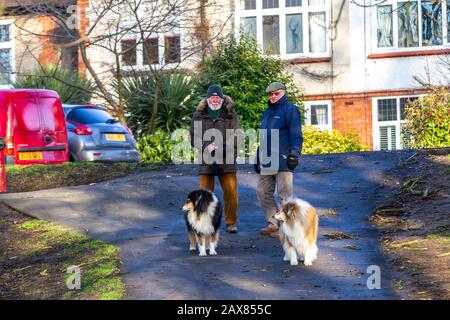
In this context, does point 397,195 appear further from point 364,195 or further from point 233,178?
point 233,178

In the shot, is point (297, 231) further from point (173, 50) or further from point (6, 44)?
point (6, 44)

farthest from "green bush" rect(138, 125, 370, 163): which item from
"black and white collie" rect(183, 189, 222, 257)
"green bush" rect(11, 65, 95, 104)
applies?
"black and white collie" rect(183, 189, 222, 257)

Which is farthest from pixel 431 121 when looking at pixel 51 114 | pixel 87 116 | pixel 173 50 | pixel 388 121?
pixel 51 114

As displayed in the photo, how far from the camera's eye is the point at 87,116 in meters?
24.5

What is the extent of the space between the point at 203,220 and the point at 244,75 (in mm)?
15629

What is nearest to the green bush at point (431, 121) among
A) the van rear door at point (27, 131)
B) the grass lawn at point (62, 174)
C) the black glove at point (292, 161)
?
the grass lawn at point (62, 174)

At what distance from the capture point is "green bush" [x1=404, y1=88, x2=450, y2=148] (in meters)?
24.2

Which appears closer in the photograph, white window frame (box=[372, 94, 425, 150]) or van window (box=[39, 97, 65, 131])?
van window (box=[39, 97, 65, 131])

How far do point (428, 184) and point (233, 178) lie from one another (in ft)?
13.4

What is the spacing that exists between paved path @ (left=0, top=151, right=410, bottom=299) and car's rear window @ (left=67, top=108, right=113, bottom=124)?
3.16m

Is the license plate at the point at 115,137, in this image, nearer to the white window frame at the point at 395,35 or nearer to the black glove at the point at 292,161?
the white window frame at the point at 395,35

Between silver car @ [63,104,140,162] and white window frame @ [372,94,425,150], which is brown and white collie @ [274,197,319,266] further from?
white window frame @ [372,94,425,150]

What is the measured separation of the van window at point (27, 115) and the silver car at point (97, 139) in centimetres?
113

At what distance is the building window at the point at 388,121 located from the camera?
3073cm
